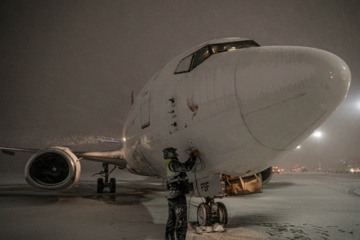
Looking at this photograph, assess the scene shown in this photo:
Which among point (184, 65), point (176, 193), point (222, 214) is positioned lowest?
point (222, 214)

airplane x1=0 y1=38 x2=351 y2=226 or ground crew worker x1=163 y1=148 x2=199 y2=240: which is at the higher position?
airplane x1=0 y1=38 x2=351 y2=226

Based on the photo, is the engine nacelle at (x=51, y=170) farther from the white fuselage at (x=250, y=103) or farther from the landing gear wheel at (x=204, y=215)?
the landing gear wheel at (x=204, y=215)

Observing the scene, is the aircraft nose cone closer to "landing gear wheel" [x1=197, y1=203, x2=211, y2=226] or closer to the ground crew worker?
the ground crew worker

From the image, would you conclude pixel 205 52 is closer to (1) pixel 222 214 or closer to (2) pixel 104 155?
(1) pixel 222 214

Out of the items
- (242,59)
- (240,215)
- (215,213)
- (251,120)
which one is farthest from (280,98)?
(240,215)

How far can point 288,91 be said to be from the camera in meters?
3.25

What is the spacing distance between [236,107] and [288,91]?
72 centimetres

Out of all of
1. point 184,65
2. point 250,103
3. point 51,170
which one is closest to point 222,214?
point 250,103

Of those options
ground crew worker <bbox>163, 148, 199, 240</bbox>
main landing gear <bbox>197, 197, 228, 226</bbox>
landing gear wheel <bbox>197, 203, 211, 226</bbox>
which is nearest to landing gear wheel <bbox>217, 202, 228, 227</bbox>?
main landing gear <bbox>197, 197, 228, 226</bbox>

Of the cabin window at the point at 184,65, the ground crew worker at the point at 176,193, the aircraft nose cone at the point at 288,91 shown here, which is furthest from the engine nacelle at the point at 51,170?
the aircraft nose cone at the point at 288,91

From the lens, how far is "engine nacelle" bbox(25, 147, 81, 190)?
805 centimetres

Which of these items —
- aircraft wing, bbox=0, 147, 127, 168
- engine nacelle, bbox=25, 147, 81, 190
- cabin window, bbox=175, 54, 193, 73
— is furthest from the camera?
aircraft wing, bbox=0, 147, 127, 168

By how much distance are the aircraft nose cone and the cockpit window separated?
48.0 inches

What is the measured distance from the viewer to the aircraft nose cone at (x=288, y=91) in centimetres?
313
